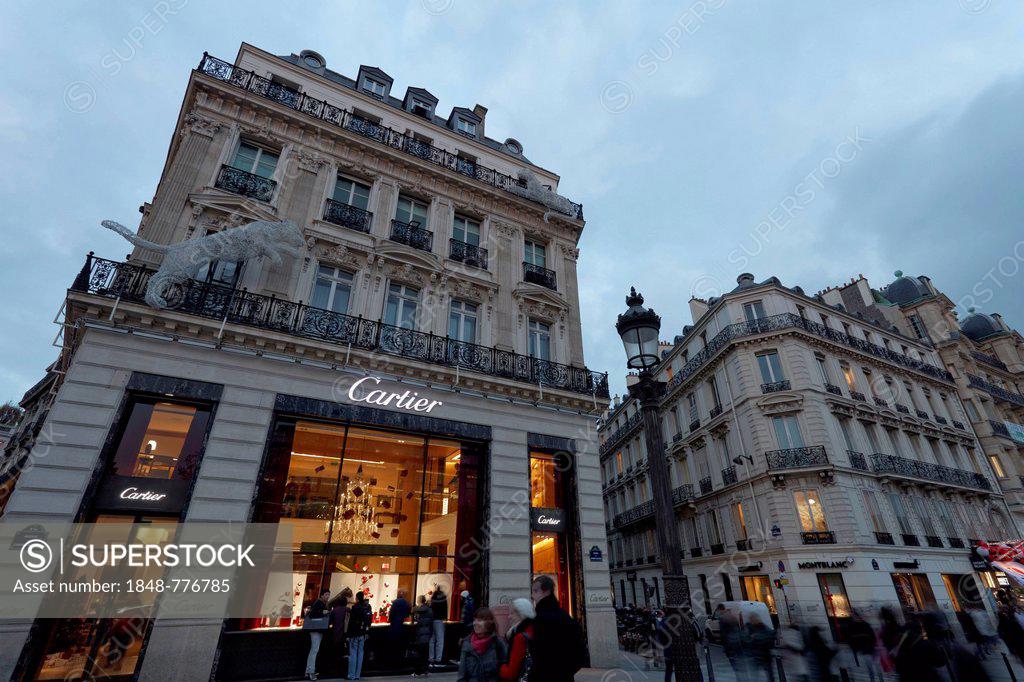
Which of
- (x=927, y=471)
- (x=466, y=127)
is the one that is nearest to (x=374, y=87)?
(x=466, y=127)

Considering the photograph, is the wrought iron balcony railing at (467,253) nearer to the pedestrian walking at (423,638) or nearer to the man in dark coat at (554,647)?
the pedestrian walking at (423,638)

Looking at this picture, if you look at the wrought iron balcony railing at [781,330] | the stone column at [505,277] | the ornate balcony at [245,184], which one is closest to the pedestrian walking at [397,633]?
the stone column at [505,277]

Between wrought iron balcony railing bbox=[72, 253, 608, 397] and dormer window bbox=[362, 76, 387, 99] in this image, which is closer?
wrought iron balcony railing bbox=[72, 253, 608, 397]

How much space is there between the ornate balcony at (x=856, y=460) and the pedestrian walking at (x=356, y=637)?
2320cm

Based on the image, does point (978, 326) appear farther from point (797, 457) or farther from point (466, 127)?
point (466, 127)

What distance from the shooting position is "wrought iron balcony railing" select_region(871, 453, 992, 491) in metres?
23.5

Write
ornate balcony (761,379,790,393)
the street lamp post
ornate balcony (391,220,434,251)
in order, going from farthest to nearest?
ornate balcony (761,379,790,393), ornate balcony (391,220,434,251), the street lamp post

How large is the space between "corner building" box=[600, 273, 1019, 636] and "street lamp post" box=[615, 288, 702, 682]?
708 inches

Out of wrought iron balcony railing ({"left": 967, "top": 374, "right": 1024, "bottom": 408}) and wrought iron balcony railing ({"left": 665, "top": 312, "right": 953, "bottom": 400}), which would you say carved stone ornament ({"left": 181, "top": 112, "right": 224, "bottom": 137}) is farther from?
wrought iron balcony railing ({"left": 967, "top": 374, "right": 1024, "bottom": 408})

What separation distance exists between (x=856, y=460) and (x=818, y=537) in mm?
4832

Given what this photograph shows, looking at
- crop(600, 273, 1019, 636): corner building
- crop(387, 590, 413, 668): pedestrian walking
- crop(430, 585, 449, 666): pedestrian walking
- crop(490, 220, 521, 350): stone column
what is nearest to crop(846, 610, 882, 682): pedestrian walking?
crop(430, 585, 449, 666): pedestrian walking

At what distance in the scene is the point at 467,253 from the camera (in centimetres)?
1538

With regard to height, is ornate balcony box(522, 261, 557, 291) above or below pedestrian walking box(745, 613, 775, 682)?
above

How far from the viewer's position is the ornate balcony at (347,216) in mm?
13719
